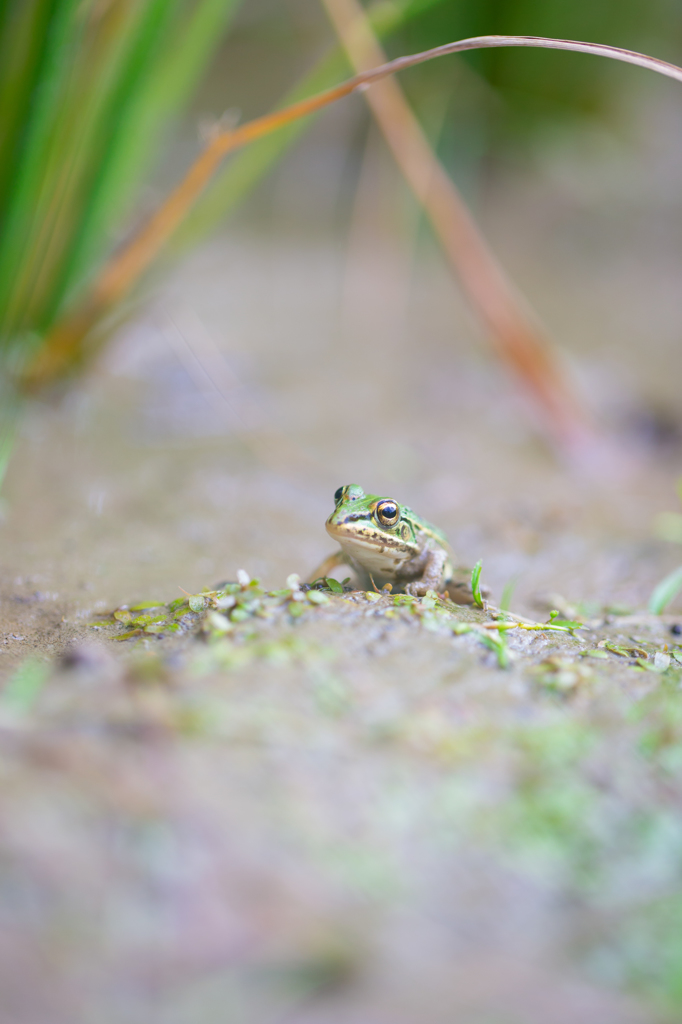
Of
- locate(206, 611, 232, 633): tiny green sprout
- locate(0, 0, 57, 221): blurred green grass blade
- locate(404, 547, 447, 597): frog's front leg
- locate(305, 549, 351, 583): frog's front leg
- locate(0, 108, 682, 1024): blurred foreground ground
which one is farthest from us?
locate(0, 0, 57, 221): blurred green grass blade

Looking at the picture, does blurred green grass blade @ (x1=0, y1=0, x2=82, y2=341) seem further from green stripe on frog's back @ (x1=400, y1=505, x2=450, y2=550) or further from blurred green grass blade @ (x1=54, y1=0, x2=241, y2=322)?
green stripe on frog's back @ (x1=400, y1=505, x2=450, y2=550)

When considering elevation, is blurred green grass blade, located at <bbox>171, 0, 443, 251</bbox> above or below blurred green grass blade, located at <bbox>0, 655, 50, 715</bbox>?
above

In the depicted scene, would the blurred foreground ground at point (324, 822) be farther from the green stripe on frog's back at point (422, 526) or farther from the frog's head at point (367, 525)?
the frog's head at point (367, 525)

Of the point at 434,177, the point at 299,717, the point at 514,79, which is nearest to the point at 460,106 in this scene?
the point at 514,79

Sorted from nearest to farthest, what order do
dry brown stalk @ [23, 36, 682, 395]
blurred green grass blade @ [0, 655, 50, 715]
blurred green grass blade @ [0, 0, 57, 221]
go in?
blurred green grass blade @ [0, 655, 50, 715]
dry brown stalk @ [23, 36, 682, 395]
blurred green grass blade @ [0, 0, 57, 221]

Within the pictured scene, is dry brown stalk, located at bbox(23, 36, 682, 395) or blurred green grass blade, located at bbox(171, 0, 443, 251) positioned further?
blurred green grass blade, located at bbox(171, 0, 443, 251)

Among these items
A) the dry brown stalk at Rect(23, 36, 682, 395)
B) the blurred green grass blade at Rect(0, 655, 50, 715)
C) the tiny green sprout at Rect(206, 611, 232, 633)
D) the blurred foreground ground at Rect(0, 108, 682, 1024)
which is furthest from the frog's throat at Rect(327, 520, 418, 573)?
the dry brown stalk at Rect(23, 36, 682, 395)

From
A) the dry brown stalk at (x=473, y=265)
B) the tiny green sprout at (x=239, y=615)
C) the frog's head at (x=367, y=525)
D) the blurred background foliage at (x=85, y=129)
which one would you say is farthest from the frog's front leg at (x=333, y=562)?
the dry brown stalk at (x=473, y=265)

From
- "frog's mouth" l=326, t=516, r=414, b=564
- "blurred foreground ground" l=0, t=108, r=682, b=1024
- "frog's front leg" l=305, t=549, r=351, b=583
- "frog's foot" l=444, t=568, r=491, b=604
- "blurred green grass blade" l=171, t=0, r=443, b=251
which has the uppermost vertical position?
"blurred green grass blade" l=171, t=0, r=443, b=251
